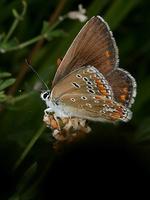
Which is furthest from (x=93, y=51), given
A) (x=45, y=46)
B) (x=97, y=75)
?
(x=45, y=46)

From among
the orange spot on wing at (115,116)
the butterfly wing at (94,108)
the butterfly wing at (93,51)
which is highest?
the butterfly wing at (93,51)

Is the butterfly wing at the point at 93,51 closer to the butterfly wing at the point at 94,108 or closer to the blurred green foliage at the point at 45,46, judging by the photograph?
the butterfly wing at the point at 94,108

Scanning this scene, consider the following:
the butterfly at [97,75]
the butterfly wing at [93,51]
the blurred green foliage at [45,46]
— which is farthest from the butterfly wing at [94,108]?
the blurred green foliage at [45,46]

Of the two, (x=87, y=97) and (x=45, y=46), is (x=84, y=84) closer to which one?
(x=87, y=97)

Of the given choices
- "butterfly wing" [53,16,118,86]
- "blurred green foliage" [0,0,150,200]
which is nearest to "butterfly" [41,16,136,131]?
"butterfly wing" [53,16,118,86]

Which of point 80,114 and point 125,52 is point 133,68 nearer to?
point 125,52

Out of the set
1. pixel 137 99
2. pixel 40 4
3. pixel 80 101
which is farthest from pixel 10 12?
pixel 80 101
